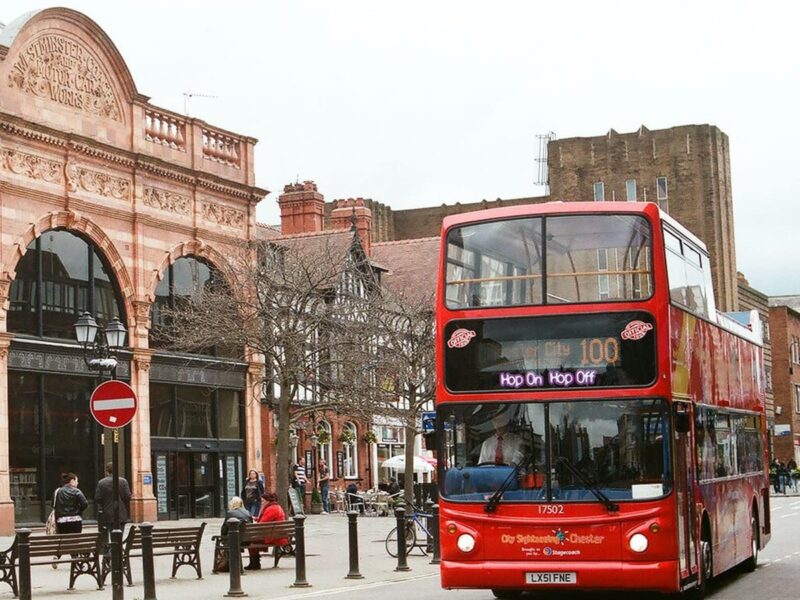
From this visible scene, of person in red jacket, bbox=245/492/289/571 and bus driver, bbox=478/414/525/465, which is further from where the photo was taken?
person in red jacket, bbox=245/492/289/571

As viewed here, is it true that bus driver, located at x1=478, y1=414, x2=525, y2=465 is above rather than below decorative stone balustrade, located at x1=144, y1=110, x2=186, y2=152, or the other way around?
below

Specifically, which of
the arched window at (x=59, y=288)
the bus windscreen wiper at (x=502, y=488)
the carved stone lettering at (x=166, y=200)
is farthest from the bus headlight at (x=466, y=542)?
the carved stone lettering at (x=166, y=200)

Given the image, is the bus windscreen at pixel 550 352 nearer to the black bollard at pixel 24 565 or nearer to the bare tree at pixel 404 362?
the black bollard at pixel 24 565

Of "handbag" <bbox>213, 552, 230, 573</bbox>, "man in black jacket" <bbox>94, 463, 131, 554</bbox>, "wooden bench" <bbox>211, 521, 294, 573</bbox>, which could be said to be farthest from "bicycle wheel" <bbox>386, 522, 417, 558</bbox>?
"man in black jacket" <bbox>94, 463, 131, 554</bbox>

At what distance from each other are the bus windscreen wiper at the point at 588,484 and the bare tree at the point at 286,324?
16.0 meters

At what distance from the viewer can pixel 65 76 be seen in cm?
3959

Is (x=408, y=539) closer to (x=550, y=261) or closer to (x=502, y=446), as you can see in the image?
(x=502, y=446)

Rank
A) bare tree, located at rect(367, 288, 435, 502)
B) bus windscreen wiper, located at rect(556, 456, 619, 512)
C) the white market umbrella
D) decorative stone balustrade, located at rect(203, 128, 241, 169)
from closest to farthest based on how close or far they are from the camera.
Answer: bus windscreen wiper, located at rect(556, 456, 619, 512), bare tree, located at rect(367, 288, 435, 502), decorative stone balustrade, located at rect(203, 128, 241, 169), the white market umbrella

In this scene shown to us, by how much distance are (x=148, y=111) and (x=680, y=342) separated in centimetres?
2932

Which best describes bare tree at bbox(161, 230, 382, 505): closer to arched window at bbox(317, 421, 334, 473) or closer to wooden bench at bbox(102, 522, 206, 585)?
wooden bench at bbox(102, 522, 206, 585)

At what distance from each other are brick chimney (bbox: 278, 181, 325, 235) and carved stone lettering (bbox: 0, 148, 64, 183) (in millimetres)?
22394

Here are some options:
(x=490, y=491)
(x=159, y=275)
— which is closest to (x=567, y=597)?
(x=490, y=491)

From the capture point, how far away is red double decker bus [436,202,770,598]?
15.3 meters

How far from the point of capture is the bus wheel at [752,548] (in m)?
22.3
